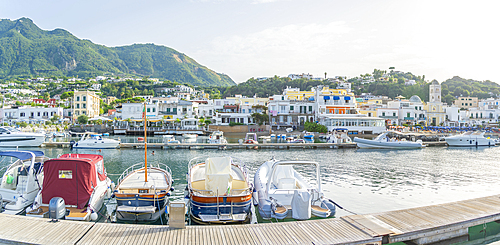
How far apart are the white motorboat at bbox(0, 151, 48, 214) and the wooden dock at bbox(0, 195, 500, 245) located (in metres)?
2.78

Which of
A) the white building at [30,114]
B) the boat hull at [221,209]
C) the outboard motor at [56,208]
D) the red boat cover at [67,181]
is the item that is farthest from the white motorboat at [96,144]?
the white building at [30,114]

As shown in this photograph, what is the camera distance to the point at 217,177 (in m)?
12.4

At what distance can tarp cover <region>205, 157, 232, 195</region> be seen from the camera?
1236cm

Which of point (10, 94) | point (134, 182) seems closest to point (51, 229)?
point (134, 182)

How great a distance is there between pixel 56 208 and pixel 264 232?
288 inches

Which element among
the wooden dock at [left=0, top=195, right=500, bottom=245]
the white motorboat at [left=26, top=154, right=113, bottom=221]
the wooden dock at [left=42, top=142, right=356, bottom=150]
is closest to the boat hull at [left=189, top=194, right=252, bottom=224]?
the wooden dock at [left=0, top=195, right=500, bottom=245]

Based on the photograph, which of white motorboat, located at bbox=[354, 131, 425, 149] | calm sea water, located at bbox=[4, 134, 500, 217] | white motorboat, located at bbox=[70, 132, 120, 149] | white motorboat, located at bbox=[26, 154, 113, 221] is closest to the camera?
white motorboat, located at bbox=[26, 154, 113, 221]

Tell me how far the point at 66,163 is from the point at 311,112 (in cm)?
6310

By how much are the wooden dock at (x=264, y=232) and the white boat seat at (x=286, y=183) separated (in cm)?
382

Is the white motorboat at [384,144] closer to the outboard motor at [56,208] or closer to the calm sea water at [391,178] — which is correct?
the calm sea water at [391,178]

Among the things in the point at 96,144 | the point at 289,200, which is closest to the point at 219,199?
the point at 289,200

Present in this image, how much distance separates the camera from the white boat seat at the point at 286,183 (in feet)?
46.7

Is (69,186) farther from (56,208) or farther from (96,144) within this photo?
(96,144)

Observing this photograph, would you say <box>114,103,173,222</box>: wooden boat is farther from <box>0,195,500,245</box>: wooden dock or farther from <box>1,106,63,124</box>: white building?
<box>1,106,63,124</box>: white building
